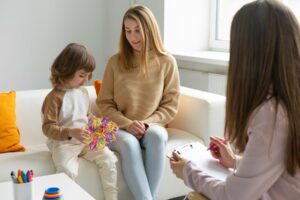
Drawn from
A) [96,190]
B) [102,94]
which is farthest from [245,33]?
[102,94]

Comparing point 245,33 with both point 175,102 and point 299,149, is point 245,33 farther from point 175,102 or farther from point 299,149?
point 175,102

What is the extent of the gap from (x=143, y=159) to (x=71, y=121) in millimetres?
418

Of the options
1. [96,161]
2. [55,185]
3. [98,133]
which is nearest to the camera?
[55,185]

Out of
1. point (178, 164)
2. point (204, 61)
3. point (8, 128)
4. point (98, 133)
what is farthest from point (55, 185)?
point (204, 61)

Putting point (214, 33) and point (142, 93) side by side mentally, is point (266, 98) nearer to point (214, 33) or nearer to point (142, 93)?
point (142, 93)

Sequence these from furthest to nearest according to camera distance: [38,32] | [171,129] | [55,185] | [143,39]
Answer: [38,32]
[171,129]
[143,39]
[55,185]

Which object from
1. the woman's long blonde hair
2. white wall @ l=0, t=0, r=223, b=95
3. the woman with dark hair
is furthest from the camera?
white wall @ l=0, t=0, r=223, b=95

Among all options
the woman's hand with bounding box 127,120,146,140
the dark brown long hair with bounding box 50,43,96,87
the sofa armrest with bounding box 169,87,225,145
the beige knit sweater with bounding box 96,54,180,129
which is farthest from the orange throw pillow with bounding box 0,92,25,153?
the sofa armrest with bounding box 169,87,225,145

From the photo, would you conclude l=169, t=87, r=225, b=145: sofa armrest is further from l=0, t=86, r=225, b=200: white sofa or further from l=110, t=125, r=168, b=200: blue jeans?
l=110, t=125, r=168, b=200: blue jeans

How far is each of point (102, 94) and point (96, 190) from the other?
59 centimetres

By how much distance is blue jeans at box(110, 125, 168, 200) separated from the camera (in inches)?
89.7

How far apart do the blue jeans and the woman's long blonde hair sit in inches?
16.1

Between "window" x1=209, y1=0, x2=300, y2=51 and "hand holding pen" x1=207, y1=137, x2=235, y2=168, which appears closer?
"hand holding pen" x1=207, y1=137, x2=235, y2=168

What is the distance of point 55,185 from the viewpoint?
1.76 metres
